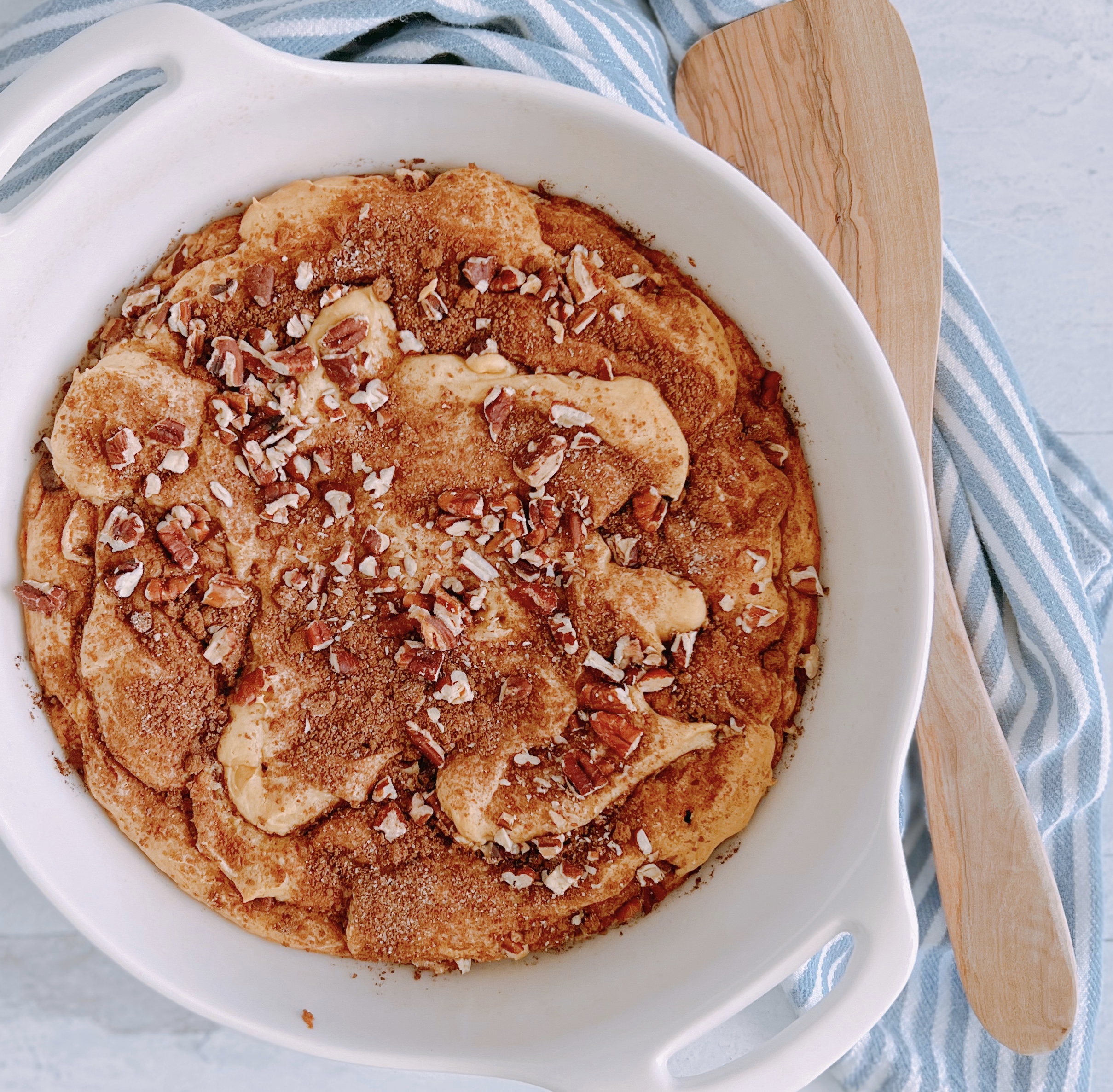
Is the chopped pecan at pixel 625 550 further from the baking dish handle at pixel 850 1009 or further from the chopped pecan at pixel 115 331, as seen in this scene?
the chopped pecan at pixel 115 331

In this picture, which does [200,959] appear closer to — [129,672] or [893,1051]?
[129,672]

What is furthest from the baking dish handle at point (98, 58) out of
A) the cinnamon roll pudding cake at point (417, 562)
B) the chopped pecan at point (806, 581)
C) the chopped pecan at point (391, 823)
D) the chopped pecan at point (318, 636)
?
the chopped pecan at point (806, 581)

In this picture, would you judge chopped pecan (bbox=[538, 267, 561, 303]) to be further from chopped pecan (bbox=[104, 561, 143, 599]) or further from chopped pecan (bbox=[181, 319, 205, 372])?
chopped pecan (bbox=[104, 561, 143, 599])

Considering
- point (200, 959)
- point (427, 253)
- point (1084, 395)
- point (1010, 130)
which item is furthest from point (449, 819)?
point (1010, 130)

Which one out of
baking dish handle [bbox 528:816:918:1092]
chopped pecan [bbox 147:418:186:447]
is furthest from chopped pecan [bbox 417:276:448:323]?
baking dish handle [bbox 528:816:918:1092]

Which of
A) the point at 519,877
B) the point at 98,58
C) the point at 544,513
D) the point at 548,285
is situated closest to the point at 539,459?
the point at 544,513
